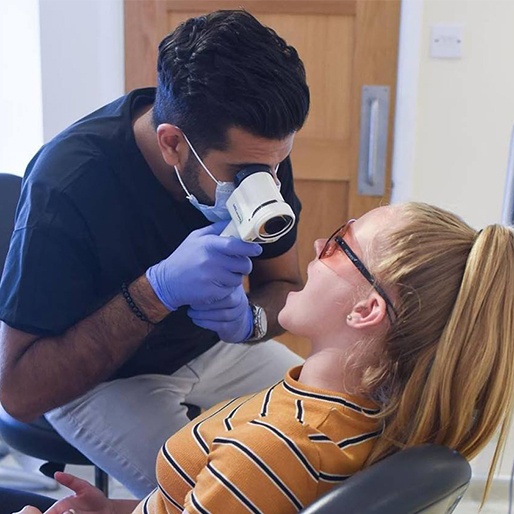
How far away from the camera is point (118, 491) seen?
2102 mm

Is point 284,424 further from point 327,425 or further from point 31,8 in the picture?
point 31,8

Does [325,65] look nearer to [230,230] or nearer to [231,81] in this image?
[231,81]

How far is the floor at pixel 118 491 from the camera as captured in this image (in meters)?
2.10

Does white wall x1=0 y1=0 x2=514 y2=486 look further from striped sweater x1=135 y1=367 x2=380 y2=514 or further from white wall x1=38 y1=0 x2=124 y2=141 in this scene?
striped sweater x1=135 y1=367 x2=380 y2=514

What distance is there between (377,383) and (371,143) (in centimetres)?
158

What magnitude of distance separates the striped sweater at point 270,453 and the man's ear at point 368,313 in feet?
0.32

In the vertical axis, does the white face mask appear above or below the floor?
above

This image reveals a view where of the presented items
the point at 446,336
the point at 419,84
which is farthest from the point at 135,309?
the point at 419,84

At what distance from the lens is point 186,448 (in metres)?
0.95

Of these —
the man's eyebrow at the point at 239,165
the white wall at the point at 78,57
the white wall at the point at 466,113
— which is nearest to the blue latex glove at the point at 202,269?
the man's eyebrow at the point at 239,165

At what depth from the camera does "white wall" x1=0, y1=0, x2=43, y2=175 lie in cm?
235

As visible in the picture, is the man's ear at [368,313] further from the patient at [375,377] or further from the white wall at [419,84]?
the white wall at [419,84]

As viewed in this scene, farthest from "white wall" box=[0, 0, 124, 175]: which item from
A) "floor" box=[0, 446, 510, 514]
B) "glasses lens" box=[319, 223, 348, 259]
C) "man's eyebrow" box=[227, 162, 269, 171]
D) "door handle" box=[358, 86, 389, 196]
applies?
"glasses lens" box=[319, 223, 348, 259]

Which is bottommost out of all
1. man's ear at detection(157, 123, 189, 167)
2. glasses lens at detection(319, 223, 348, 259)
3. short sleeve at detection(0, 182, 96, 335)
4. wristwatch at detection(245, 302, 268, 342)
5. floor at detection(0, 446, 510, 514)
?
floor at detection(0, 446, 510, 514)
